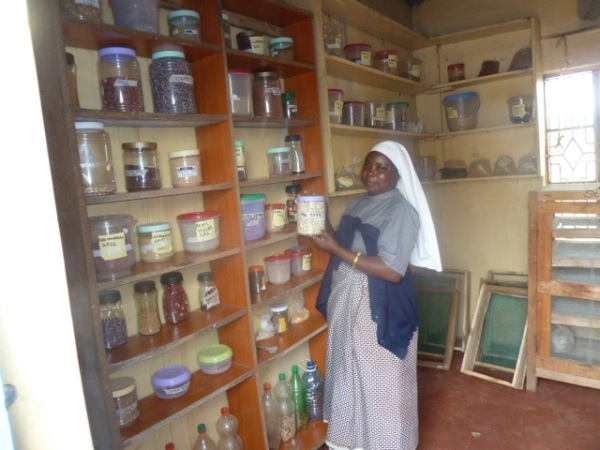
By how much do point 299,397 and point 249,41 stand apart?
1.65 m

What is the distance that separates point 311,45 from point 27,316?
1871 millimetres

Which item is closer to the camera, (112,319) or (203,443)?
(112,319)

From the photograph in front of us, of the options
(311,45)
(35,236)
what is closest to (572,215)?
(311,45)

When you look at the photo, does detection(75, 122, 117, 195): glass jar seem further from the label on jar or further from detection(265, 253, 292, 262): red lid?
detection(265, 253, 292, 262): red lid

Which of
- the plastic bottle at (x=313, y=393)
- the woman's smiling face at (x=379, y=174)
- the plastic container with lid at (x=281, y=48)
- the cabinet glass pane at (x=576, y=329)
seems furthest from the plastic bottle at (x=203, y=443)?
the cabinet glass pane at (x=576, y=329)

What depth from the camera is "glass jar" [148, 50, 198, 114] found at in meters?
1.46

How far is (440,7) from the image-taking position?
124 inches

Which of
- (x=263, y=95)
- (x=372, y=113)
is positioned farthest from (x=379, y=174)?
(x=372, y=113)

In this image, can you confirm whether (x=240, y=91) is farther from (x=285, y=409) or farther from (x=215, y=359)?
(x=285, y=409)

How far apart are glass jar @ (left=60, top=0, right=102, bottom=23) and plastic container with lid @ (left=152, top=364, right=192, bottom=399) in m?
1.15

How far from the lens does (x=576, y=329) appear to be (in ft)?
7.99

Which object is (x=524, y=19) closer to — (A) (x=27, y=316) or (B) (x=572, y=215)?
(B) (x=572, y=215)

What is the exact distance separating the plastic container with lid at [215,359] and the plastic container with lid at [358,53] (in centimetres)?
168

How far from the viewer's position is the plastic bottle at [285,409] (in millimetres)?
1975
